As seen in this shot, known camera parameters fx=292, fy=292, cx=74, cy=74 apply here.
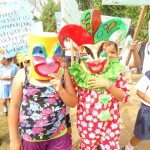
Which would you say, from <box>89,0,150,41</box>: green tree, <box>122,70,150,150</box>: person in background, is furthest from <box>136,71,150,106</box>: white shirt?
<box>89,0,150,41</box>: green tree

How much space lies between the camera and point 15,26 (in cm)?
315

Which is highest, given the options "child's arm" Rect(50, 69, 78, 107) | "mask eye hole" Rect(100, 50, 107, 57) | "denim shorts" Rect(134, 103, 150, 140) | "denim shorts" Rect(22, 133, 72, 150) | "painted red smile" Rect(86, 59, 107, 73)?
"mask eye hole" Rect(100, 50, 107, 57)

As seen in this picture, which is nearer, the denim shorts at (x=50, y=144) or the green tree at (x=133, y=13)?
the denim shorts at (x=50, y=144)

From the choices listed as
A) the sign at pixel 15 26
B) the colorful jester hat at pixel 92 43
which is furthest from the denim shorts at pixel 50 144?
the sign at pixel 15 26

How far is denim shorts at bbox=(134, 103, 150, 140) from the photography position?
2938 millimetres

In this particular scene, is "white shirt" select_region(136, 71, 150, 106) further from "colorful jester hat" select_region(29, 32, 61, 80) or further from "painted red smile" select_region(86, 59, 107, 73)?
"colorful jester hat" select_region(29, 32, 61, 80)

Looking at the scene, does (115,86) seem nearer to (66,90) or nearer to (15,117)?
(66,90)

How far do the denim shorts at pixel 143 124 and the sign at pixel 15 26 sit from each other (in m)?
1.41

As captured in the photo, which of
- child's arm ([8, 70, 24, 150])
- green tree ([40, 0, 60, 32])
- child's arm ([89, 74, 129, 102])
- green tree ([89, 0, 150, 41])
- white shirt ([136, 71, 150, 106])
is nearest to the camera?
child's arm ([8, 70, 24, 150])

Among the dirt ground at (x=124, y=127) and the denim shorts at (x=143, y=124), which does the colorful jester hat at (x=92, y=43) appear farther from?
the dirt ground at (x=124, y=127)

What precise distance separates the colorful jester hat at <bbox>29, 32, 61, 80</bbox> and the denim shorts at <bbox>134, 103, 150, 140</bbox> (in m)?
1.31

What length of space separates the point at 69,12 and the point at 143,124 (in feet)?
4.52

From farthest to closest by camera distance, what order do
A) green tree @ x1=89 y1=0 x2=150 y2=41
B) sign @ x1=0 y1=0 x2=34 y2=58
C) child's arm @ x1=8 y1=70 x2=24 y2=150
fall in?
green tree @ x1=89 y1=0 x2=150 y2=41, sign @ x1=0 y1=0 x2=34 y2=58, child's arm @ x1=8 y1=70 x2=24 y2=150

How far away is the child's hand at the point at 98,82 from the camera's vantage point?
2.21m
